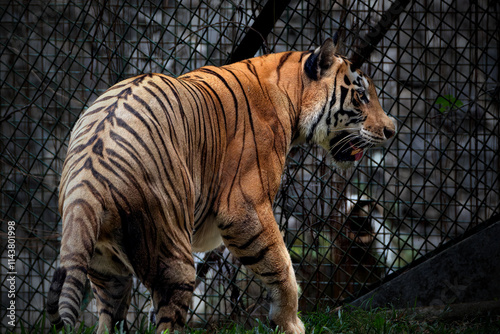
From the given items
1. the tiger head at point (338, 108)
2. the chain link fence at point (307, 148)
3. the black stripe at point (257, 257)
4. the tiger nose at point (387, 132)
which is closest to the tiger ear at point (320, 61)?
the tiger head at point (338, 108)

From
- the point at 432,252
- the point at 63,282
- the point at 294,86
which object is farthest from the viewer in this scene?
the point at 432,252

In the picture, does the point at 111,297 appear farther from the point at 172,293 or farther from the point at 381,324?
the point at 381,324

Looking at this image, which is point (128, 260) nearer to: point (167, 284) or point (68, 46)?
point (167, 284)

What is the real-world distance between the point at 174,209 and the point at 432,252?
8.12 ft

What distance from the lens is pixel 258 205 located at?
7.32 feet

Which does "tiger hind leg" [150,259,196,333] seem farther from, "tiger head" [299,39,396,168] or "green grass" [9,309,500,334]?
"tiger head" [299,39,396,168]

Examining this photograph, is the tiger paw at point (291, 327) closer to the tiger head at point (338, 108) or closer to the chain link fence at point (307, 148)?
the tiger head at point (338, 108)

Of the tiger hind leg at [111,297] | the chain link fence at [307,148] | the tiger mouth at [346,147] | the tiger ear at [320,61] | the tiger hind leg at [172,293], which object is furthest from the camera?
the chain link fence at [307,148]

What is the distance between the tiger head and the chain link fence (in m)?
0.89

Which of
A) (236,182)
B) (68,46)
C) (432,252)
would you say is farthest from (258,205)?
(68,46)

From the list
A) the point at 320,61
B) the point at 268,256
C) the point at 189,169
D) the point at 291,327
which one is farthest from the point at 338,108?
the point at 291,327

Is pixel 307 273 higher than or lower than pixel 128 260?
higher

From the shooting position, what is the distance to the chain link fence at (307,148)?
12.1 feet

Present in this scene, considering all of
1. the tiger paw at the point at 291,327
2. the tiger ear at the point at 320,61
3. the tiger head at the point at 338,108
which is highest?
the tiger ear at the point at 320,61
